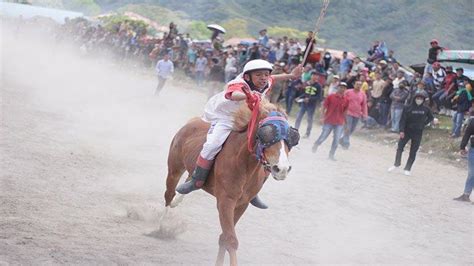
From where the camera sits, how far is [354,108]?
19.7 meters

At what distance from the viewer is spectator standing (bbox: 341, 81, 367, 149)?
19.5 metres

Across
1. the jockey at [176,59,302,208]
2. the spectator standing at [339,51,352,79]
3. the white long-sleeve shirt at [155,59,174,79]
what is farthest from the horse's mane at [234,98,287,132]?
the spectator standing at [339,51,352,79]

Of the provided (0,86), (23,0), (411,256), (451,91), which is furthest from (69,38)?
(411,256)

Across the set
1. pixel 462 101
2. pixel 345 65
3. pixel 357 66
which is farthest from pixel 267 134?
pixel 345 65

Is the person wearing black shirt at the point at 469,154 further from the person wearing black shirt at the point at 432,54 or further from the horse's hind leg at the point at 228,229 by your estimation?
the person wearing black shirt at the point at 432,54

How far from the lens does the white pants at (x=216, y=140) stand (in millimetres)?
7227

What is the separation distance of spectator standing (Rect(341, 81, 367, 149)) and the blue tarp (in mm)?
35890

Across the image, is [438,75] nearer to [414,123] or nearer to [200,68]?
[414,123]

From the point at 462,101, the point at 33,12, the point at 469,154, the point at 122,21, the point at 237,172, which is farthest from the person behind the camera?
the point at 33,12

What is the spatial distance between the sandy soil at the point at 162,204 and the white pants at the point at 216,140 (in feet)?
3.49

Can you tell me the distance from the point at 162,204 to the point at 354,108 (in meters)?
10.8

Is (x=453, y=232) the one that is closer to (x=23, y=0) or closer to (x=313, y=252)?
(x=313, y=252)

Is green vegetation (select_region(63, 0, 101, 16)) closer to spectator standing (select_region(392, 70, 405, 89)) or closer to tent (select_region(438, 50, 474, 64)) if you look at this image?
spectator standing (select_region(392, 70, 405, 89))

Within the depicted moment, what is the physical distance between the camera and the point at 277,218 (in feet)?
33.1
